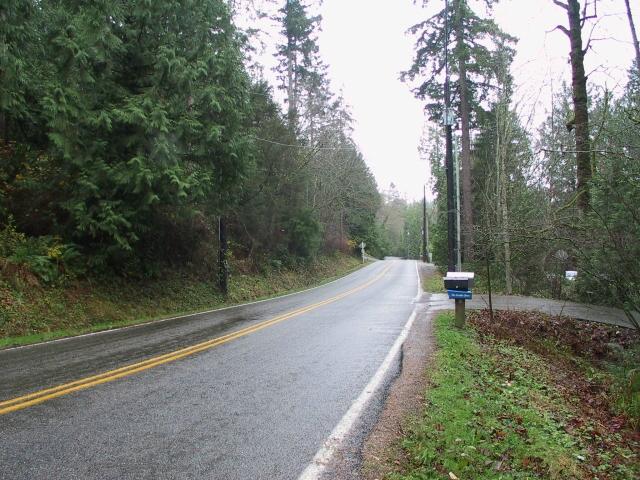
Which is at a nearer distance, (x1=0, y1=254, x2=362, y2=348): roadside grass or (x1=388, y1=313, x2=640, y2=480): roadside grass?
(x1=388, y1=313, x2=640, y2=480): roadside grass

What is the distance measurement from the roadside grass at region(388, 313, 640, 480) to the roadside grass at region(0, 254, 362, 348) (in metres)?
8.12

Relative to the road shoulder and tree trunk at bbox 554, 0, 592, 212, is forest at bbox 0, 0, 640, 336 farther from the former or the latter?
the road shoulder

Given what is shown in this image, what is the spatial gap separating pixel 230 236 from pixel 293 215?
4.72m

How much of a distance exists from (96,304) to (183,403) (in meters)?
8.46

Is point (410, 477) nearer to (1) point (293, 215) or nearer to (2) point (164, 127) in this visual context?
(2) point (164, 127)

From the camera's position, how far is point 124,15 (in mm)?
12008

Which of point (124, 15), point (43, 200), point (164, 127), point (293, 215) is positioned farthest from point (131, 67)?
point (293, 215)

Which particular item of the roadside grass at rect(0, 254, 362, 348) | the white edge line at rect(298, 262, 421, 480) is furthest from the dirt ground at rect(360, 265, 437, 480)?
the roadside grass at rect(0, 254, 362, 348)

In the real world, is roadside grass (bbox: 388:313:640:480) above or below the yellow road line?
below

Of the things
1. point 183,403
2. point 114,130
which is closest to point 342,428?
point 183,403

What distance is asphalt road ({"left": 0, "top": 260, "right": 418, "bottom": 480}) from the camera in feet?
12.2

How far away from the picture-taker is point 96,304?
484 inches

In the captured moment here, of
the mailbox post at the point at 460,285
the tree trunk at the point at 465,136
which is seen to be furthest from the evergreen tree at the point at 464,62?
the mailbox post at the point at 460,285

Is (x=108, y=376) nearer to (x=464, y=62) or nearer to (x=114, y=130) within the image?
(x=114, y=130)
